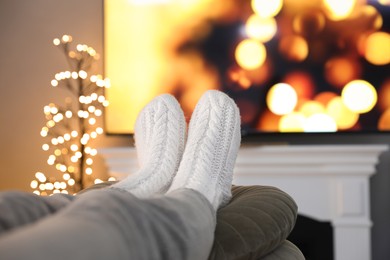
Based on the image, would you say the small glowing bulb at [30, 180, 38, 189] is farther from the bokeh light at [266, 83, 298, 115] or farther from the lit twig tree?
the bokeh light at [266, 83, 298, 115]

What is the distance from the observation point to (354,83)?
136 inches

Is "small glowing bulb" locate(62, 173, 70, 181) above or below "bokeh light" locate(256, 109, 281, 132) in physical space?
below

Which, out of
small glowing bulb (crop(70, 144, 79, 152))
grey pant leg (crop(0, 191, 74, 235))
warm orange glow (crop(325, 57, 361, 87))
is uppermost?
grey pant leg (crop(0, 191, 74, 235))

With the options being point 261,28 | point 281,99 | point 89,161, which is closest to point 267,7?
point 261,28

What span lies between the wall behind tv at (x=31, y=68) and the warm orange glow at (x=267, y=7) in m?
0.78

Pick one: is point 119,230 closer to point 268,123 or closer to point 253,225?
point 253,225

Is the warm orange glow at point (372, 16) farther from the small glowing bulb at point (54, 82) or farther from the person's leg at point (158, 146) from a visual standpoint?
the person's leg at point (158, 146)

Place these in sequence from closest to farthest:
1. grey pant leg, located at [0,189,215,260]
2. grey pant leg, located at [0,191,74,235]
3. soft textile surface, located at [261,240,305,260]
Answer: grey pant leg, located at [0,189,215,260] → grey pant leg, located at [0,191,74,235] → soft textile surface, located at [261,240,305,260]

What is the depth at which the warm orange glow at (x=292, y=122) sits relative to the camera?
3.47 metres

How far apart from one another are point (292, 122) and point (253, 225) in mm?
2350

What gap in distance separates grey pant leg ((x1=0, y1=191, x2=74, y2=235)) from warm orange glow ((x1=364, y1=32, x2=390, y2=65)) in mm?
2833

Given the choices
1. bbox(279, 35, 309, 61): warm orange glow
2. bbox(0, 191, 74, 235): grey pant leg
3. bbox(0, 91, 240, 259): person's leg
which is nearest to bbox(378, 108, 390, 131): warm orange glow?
bbox(279, 35, 309, 61): warm orange glow

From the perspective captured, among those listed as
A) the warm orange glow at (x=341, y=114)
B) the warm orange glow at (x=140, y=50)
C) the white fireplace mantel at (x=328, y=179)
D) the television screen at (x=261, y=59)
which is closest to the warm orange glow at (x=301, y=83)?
the television screen at (x=261, y=59)

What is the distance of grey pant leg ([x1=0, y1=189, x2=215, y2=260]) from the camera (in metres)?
0.54
